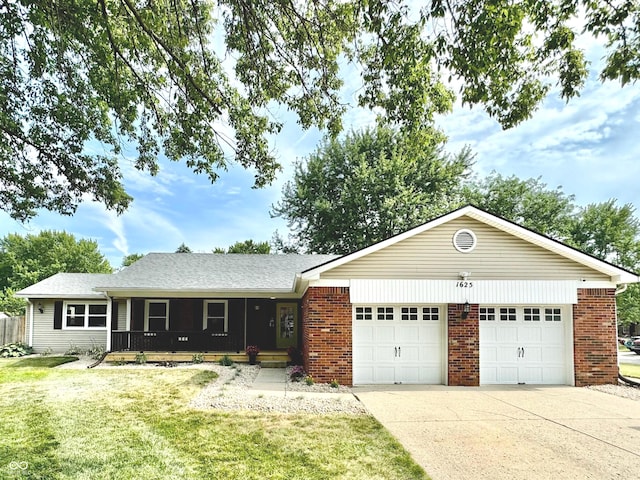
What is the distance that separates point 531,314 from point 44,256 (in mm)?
41569

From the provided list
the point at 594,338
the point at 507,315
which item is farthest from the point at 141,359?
the point at 594,338

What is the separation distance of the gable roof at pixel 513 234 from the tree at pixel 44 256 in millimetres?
34946

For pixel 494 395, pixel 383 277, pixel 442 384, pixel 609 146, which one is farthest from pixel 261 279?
pixel 609 146

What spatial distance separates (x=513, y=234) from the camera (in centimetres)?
1177

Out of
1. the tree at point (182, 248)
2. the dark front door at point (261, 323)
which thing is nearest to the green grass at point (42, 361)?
the dark front door at point (261, 323)

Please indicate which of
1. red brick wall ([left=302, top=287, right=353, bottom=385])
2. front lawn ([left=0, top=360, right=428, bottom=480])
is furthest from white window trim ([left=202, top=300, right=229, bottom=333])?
front lawn ([left=0, top=360, right=428, bottom=480])

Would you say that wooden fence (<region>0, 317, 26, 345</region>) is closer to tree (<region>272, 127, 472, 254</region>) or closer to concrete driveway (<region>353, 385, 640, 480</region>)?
concrete driveway (<region>353, 385, 640, 480</region>)

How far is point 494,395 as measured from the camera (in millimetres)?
10141

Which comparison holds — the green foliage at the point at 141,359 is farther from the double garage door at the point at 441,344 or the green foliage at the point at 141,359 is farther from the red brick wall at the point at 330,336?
the double garage door at the point at 441,344

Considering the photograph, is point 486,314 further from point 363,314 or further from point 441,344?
point 363,314

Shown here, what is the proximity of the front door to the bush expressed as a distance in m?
9.75

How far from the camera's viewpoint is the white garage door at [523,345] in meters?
11.7

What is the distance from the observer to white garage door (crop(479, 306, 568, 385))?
38.4ft

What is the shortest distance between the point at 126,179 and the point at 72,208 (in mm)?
1487
